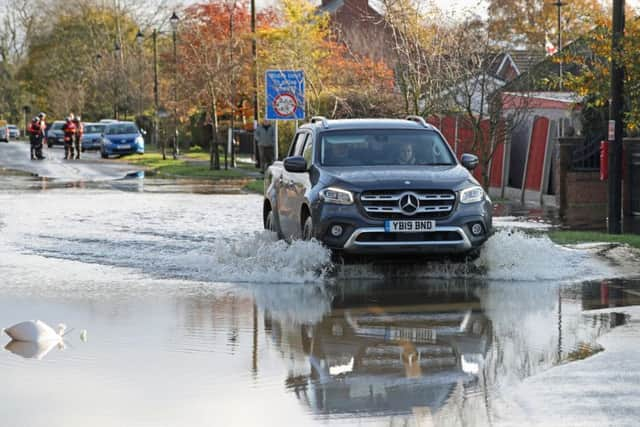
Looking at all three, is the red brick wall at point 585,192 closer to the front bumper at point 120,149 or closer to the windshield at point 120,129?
the front bumper at point 120,149

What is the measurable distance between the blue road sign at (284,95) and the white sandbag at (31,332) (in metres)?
22.6

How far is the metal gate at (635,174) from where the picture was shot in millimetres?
24158

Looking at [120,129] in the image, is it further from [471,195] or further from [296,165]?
[471,195]

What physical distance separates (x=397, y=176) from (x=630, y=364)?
18.8 ft

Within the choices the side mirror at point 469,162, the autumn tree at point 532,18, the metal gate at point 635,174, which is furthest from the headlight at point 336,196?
the autumn tree at point 532,18

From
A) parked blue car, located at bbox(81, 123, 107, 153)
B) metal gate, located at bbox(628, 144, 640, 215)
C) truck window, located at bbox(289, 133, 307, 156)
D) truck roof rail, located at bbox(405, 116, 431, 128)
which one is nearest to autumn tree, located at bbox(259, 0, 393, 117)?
metal gate, located at bbox(628, 144, 640, 215)

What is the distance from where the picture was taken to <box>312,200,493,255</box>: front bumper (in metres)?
14.1

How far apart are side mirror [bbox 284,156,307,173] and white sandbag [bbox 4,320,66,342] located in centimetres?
541

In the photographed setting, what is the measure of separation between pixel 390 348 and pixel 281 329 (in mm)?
1395

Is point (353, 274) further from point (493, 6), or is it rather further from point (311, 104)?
point (493, 6)

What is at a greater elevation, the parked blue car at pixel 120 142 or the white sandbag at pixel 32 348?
the white sandbag at pixel 32 348

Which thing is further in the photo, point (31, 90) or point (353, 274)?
point (31, 90)

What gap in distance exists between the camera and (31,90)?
5049 inches

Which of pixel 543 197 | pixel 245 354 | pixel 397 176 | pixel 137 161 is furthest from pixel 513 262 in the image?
pixel 137 161
